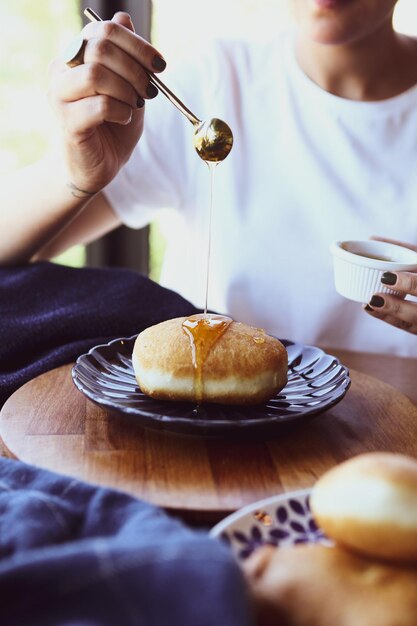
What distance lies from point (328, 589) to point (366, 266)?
0.67 m

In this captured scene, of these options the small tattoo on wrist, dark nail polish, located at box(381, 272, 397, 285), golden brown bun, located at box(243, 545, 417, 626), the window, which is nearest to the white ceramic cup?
dark nail polish, located at box(381, 272, 397, 285)

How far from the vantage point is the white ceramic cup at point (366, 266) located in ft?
3.53

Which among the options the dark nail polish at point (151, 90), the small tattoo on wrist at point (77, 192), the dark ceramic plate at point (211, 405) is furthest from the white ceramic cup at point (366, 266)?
the small tattoo on wrist at point (77, 192)

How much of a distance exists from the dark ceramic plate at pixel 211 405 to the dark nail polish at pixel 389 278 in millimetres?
143

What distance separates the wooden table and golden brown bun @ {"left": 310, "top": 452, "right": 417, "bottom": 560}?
20 cm

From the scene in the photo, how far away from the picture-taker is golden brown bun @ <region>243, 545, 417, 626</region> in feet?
1.50

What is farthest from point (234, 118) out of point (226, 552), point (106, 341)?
point (226, 552)

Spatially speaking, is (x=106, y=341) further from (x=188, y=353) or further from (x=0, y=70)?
(x=0, y=70)

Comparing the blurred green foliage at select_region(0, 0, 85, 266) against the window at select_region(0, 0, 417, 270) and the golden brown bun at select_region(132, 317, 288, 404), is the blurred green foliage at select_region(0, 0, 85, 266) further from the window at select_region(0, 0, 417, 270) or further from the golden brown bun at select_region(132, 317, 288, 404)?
the golden brown bun at select_region(132, 317, 288, 404)

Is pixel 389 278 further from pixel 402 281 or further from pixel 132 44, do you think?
pixel 132 44

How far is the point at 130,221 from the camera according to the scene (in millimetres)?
1725

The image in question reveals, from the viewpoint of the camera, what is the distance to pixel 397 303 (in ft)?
3.62

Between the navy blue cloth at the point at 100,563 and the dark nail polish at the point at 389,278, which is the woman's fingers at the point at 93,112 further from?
the navy blue cloth at the point at 100,563

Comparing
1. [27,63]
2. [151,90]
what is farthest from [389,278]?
[27,63]
